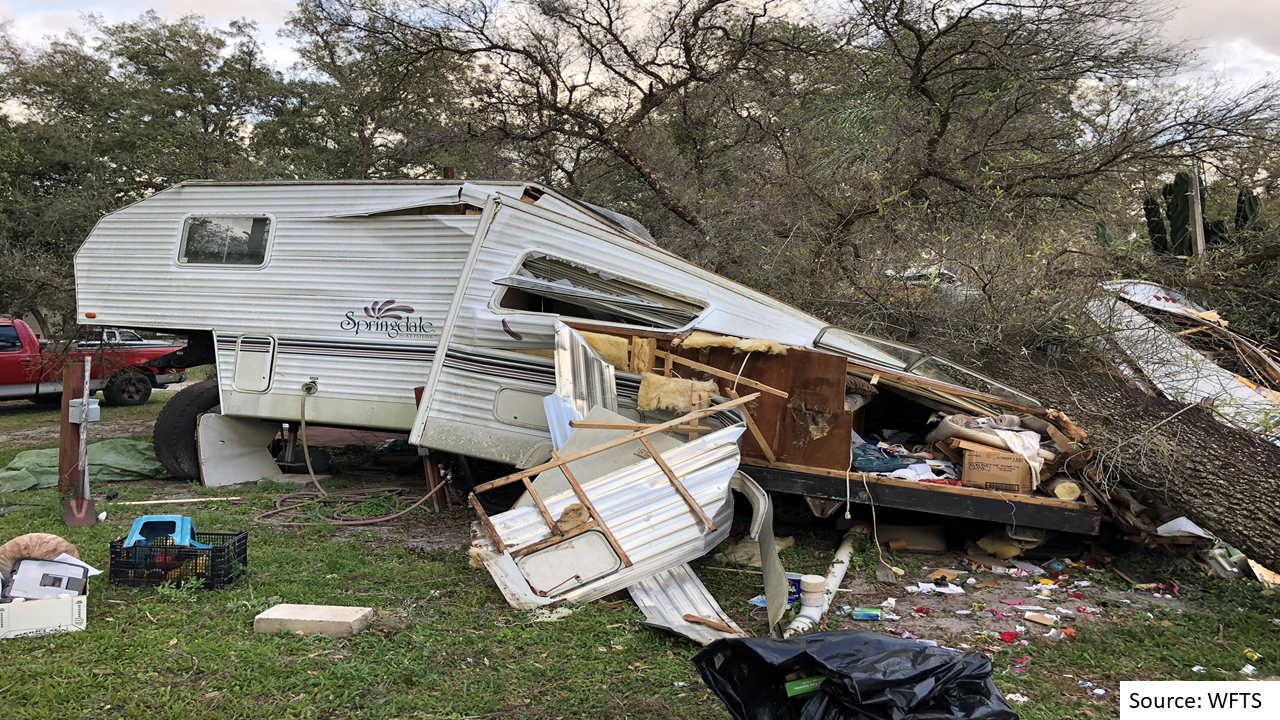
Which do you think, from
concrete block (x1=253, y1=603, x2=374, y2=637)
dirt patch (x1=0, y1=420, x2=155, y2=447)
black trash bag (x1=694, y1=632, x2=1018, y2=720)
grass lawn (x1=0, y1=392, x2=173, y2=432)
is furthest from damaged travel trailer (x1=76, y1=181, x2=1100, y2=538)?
grass lawn (x1=0, y1=392, x2=173, y2=432)

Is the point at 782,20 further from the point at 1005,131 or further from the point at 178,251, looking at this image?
the point at 178,251

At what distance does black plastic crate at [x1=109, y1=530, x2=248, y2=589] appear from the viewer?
4.65 meters

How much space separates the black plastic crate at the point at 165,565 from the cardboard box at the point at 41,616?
1.89 ft

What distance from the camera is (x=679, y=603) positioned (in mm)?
4613

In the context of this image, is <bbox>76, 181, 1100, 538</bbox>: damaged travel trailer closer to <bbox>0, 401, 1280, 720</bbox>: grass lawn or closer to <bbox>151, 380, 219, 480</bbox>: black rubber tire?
<bbox>151, 380, 219, 480</bbox>: black rubber tire


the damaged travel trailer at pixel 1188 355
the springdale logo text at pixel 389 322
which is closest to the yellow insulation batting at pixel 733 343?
the springdale logo text at pixel 389 322

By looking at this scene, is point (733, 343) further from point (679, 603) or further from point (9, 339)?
point (9, 339)

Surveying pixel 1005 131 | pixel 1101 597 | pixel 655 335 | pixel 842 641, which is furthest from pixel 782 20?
pixel 842 641

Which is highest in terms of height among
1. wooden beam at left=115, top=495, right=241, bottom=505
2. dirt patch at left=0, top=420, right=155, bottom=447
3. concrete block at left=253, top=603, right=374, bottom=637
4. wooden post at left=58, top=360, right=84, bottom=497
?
concrete block at left=253, top=603, right=374, bottom=637

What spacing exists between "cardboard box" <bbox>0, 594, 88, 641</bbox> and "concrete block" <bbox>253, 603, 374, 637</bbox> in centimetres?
83

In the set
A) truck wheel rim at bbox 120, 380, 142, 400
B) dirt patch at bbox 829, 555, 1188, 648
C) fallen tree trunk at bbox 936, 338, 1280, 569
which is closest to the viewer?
dirt patch at bbox 829, 555, 1188, 648

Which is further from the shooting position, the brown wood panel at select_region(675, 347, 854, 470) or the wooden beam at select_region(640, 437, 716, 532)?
the brown wood panel at select_region(675, 347, 854, 470)

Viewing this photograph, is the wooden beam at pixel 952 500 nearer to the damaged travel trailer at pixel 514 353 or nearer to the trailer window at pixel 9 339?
the damaged travel trailer at pixel 514 353

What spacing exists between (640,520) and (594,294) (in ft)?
7.88
